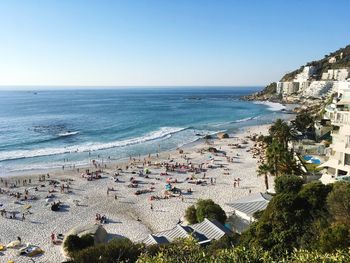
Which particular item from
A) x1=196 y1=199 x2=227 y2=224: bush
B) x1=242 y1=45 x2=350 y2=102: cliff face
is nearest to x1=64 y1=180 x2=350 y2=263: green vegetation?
x1=196 y1=199 x2=227 y2=224: bush

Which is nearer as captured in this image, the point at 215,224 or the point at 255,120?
the point at 215,224

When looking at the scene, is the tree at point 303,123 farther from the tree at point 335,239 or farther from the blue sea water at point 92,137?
the tree at point 335,239

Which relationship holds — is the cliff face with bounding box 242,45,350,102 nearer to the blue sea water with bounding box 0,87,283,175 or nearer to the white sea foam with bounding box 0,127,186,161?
the blue sea water with bounding box 0,87,283,175

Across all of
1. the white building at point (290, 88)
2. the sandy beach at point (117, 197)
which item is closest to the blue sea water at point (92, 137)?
the sandy beach at point (117, 197)

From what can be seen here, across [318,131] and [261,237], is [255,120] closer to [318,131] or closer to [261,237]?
[318,131]

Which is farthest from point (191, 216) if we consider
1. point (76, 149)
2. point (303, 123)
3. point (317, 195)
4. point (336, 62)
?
point (336, 62)

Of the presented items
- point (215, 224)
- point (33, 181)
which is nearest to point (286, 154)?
point (215, 224)
